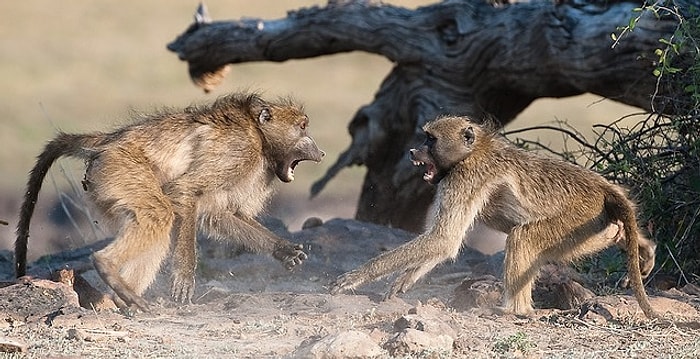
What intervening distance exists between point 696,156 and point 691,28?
76 cm

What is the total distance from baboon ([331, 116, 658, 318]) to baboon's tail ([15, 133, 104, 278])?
65.7 inches

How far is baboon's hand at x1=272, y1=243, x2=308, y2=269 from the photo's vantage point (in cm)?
705

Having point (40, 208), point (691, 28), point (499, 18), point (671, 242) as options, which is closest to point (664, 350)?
point (671, 242)

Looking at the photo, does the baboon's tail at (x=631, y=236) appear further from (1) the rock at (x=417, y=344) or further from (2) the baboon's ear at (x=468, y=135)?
(1) the rock at (x=417, y=344)

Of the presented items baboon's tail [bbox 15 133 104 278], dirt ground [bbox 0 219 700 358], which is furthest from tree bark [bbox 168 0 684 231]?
baboon's tail [bbox 15 133 104 278]

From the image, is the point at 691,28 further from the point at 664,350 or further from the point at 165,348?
the point at 165,348

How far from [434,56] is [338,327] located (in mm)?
4193

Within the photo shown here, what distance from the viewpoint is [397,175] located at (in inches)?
400

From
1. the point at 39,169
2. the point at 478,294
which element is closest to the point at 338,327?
the point at 478,294

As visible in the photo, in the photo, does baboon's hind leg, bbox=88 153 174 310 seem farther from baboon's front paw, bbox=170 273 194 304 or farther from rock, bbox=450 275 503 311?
rock, bbox=450 275 503 311

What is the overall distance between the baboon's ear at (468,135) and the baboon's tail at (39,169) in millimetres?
1993

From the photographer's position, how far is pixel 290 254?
7.08m

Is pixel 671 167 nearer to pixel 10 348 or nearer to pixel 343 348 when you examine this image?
pixel 343 348

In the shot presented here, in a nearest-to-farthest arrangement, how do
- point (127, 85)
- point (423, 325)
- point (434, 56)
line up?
point (423, 325), point (434, 56), point (127, 85)
